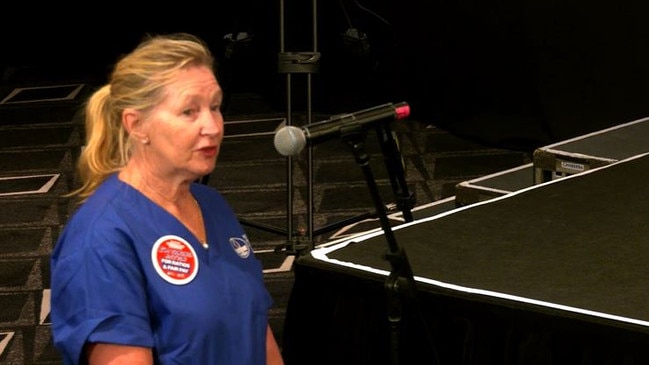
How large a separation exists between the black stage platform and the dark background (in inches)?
58.9

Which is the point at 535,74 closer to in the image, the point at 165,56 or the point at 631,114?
the point at 631,114

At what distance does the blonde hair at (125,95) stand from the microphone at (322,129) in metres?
0.29

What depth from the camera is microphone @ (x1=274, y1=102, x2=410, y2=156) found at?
1693mm

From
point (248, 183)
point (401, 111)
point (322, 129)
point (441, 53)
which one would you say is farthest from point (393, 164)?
point (441, 53)

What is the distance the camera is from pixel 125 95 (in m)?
2.00

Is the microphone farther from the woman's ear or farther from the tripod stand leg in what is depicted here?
the woman's ear

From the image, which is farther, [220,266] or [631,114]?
[631,114]

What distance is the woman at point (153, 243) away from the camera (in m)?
1.89

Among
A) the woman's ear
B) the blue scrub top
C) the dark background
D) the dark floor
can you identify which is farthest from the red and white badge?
the dark background

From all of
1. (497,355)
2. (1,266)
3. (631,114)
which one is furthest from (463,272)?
(631,114)

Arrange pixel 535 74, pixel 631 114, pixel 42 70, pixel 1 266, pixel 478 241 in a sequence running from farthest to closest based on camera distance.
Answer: pixel 42 70
pixel 535 74
pixel 631 114
pixel 1 266
pixel 478 241

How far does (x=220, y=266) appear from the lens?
2.04m

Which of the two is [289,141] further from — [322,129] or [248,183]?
[248,183]

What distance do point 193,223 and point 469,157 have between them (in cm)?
363
